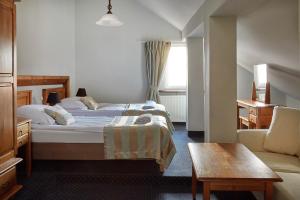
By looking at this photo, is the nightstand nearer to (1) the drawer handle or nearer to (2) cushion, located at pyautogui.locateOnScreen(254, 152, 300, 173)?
(1) the drawer handle

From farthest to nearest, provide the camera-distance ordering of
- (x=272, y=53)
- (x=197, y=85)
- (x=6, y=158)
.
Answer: (x=197, y=85), (x=272, y=53), (x=6, y=158)

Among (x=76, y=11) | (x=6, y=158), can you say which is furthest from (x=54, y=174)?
(x=76, y=11)

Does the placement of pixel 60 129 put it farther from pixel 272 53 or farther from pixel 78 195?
pixel 272 53

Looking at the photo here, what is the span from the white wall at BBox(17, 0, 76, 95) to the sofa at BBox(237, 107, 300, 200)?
10.5 ft

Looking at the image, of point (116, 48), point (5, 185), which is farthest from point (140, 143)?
point (116, 48)

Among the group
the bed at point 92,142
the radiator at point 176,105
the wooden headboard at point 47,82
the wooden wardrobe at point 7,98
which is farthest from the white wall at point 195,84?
the wooden wardrobe at point 7,98

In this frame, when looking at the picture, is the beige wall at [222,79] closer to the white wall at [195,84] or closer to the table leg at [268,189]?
the table leg at [268,189]

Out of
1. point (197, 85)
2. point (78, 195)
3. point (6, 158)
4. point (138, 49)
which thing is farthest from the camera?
point (138, 49)

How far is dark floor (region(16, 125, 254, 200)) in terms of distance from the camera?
2980 millimetres

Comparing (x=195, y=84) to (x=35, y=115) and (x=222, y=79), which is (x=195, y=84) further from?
Result: (x=35, y=115)

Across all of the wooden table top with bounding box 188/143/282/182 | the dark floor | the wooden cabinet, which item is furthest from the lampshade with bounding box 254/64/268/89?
the wooden cabinet

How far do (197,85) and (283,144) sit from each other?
8.79 ft

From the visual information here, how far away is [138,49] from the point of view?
6.74 m

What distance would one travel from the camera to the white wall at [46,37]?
14.0ft
